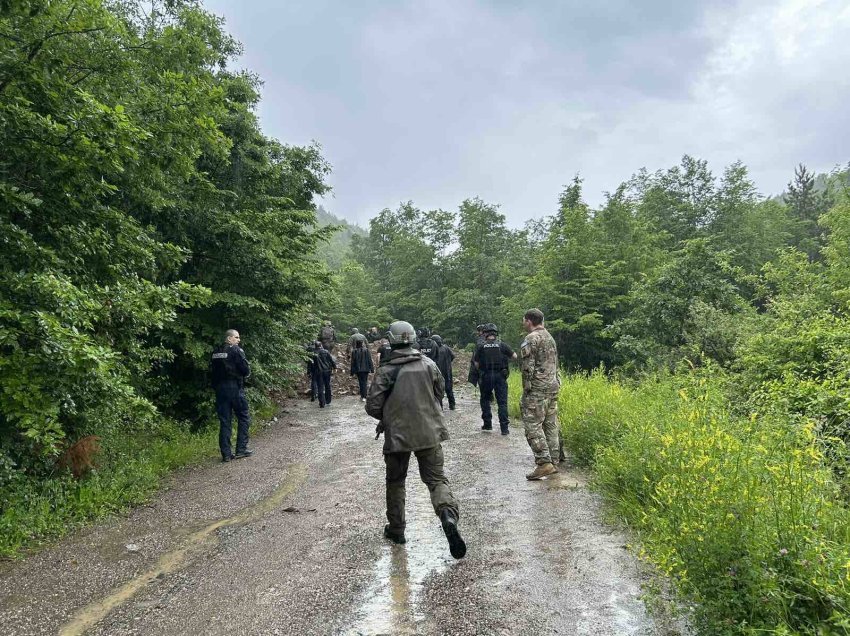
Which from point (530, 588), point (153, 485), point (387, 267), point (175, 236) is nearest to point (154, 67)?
point (175, 236)

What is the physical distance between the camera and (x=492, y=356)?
383 inches

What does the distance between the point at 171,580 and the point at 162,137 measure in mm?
5580

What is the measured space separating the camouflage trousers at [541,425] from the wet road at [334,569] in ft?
1.18

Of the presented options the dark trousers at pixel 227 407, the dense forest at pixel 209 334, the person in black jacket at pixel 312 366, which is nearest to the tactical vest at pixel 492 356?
the dense forest at pixel 209 334

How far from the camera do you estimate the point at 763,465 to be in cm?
318

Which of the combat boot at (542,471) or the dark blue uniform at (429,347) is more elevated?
the dark blue uniform at (429,347)

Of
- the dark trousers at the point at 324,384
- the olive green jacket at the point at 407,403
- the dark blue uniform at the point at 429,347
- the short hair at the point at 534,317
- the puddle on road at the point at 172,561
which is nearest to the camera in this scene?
the puddle on road at the point at 172,561

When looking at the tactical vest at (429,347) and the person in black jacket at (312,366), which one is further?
the person in black jacket at (312,366)

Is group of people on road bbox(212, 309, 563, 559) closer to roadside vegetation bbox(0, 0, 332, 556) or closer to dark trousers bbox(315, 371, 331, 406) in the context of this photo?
roadside vegetation bbox(0, 0, 332, 556)

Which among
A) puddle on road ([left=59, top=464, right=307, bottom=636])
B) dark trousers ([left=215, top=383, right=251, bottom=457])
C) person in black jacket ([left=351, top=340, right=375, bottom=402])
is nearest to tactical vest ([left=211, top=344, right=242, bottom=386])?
A: dark trousers ([left=215, top=383, right=251, bottom=457])

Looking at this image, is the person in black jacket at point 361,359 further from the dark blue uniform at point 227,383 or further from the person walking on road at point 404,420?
the person walking on road at point 404,420

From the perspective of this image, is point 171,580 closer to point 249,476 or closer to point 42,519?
point 42,519

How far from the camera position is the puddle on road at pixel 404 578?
3168mm

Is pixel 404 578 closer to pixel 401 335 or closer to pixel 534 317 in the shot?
pixel 401 335
